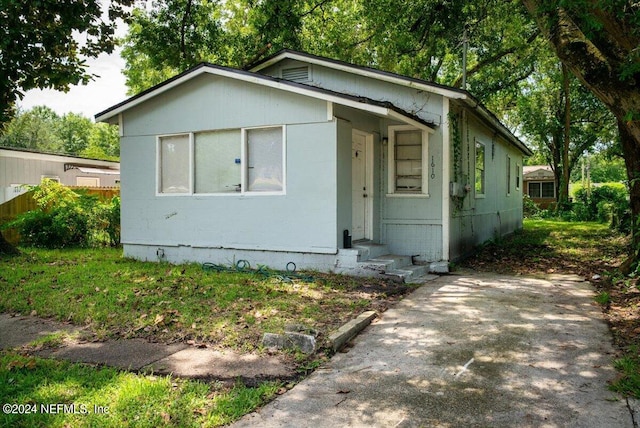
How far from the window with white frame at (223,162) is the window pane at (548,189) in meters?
35.5

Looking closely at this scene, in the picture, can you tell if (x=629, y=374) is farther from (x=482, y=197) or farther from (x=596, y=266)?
(x=482, y=197)

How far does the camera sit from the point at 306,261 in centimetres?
889

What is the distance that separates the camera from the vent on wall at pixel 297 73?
11.2m

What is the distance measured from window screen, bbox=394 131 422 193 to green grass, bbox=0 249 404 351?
2.89m

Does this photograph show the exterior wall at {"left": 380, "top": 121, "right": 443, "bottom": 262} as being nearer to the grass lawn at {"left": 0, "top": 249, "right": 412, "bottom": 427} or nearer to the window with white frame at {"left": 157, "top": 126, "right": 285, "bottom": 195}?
the grass lawn at {"left": 0, "top": 249, "right": 412, "bottom": 427}

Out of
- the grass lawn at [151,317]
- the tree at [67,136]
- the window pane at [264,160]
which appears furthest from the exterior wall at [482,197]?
the tree at [67,136]

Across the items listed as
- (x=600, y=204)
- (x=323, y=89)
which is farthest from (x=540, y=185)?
(x=323, y=89)

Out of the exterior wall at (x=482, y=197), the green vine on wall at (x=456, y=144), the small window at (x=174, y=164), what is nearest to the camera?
the green vine on wall at (x=456, y=144)

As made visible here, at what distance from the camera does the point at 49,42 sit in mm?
8945

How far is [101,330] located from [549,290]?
21.9ft

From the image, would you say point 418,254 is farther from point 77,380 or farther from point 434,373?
point 77,380

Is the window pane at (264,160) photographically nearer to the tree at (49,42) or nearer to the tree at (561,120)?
the tree at (49,42)

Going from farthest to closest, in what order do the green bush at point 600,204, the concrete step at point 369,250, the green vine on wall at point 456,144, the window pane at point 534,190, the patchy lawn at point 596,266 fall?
the window pane at point 534,190
the green bush at point 600,204
the green vine on wall at point 456,144
the concrete step at point 369,250
the patchy lawn at point 596,266

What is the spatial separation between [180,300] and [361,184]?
4.66 m
